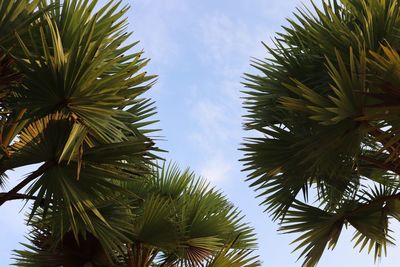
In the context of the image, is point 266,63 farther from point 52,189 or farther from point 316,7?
point 52,189

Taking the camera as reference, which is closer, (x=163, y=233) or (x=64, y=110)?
(x=64, y=110)

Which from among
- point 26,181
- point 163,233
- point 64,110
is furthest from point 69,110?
point 163,233

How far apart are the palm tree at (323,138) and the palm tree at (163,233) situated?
3.18 feet

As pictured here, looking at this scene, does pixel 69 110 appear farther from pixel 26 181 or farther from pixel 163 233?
pixel 163 233

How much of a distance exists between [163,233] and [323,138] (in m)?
2.51

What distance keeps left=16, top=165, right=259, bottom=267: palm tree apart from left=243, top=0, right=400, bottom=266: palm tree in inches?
38.1

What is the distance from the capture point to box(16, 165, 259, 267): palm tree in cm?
727

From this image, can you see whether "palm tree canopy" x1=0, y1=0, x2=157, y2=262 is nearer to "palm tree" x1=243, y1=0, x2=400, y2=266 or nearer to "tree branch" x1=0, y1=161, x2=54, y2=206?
"tree branch" x1=0, y1=161, x2=54, y2=206

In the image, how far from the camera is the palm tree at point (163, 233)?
23.8 ft

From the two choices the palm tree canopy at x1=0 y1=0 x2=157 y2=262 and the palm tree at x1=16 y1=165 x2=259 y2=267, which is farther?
the palm tree at x1=16 y1=165 x2=259 y2=267

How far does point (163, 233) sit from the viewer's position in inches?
299

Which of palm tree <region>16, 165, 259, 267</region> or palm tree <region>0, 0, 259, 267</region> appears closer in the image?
palm tree <region>0, 0, 259, 267</region>

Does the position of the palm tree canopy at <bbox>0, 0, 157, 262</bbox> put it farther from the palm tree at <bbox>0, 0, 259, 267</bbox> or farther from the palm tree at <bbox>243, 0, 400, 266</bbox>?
the palm tree at <bbox>243, 0, 400, 266</bbox>

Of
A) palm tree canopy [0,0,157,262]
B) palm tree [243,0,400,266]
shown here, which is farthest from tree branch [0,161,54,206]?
palm tree [243,0,400,266]
